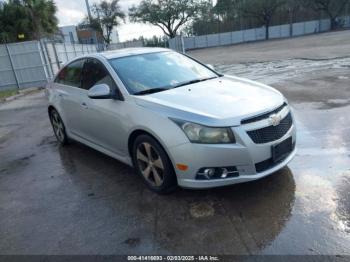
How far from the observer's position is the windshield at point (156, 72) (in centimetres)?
427

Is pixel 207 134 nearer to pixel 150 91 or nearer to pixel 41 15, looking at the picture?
pixel 150 91

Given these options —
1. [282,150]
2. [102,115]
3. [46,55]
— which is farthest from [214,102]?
[46,55]

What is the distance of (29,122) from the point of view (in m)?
9.23

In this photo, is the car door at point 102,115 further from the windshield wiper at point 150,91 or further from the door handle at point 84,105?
the windshield wiper at point 150,91

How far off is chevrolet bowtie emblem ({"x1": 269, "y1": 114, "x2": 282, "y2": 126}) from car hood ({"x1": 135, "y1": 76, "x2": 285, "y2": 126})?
90 mm

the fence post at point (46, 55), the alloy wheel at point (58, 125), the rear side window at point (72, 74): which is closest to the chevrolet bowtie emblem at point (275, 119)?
the rear side window at point (72, 74)

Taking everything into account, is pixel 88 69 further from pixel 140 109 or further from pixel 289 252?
pixel 289 252

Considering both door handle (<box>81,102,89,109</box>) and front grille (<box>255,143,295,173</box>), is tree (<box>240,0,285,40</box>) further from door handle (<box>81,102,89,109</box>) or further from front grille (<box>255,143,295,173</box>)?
front grille (<box>255,143,295,173</box>)

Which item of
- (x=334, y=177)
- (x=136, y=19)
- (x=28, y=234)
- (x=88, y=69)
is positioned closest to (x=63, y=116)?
(x=88, y=69)

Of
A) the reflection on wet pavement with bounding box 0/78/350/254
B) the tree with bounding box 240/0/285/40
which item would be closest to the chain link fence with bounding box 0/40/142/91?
the reflection on wet pavement with bounding box 0/78/350/254

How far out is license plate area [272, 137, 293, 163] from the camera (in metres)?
3.52

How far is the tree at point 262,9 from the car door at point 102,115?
5141 cm

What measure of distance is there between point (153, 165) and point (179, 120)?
72cm

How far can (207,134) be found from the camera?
3332mm
